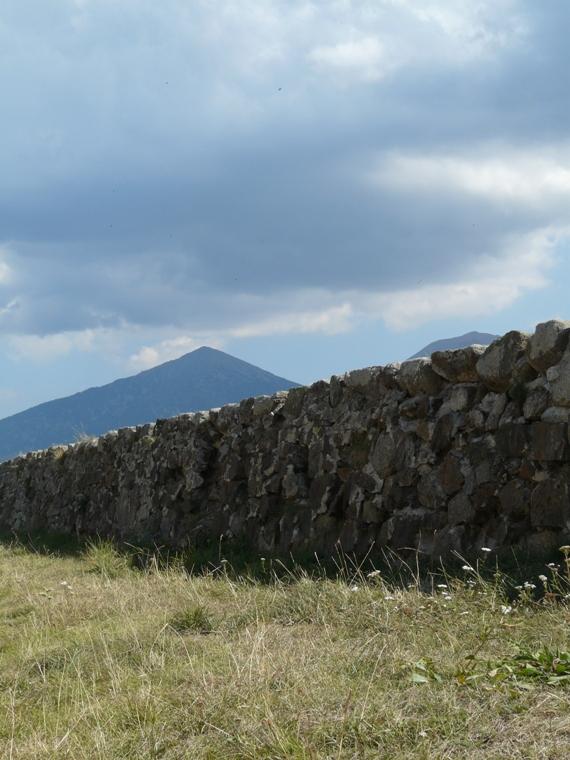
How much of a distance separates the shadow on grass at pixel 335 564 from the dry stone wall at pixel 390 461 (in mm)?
148

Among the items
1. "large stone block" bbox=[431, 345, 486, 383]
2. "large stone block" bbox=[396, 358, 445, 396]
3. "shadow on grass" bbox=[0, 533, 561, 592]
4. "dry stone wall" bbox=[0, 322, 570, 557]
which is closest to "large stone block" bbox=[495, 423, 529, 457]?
"dry stone wall" bbox=[0, 322, 570, 557]

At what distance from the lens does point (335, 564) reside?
7293 millimetres

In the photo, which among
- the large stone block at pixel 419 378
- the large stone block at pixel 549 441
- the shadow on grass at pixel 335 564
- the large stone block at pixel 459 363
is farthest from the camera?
the large stone block at pixel 419 378

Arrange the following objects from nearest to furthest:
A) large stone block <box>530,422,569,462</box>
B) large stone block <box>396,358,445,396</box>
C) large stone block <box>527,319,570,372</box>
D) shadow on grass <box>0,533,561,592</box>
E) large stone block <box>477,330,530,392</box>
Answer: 1. shadow on grass <box>0,533,561,592</box>
2. large stone block <box>530,422,569,462</box>
3. large stone block <box>527,319,570,372</box>
4. large stone block <box>477,330,530,392</box>
5. large stone block <box>396,358,445,396</box>

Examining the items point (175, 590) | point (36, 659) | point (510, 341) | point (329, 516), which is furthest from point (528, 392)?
point (36, 659)

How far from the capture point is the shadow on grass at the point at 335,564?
5879mm

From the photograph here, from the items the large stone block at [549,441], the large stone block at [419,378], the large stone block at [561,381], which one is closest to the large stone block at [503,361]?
the large stone block at [561,381]

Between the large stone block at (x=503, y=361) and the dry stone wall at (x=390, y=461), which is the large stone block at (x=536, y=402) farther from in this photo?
the large stone block at (x=503, y=361)

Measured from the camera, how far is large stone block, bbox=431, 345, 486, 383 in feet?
23.0

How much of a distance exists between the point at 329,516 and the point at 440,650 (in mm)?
4196

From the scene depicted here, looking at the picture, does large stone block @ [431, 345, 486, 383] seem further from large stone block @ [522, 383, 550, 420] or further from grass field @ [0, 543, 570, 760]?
grass field @ [0, 543, 570, 760]

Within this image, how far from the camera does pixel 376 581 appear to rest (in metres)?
6.23

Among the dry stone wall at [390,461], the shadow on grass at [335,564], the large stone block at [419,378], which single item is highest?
the large stone block at [419,378]

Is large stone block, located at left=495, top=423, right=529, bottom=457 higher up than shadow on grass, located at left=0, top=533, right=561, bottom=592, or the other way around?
large stone block, located at left=495, top=423, right=529, bottom=457
